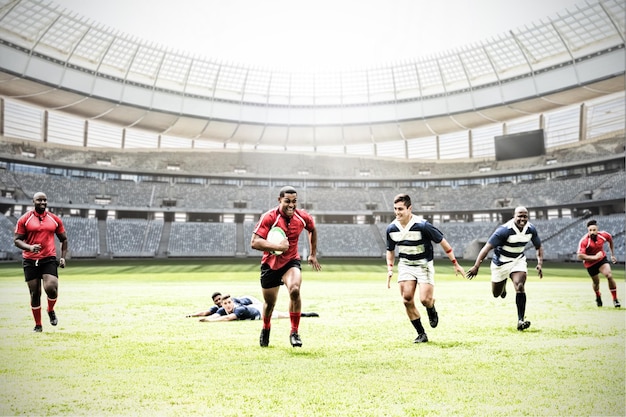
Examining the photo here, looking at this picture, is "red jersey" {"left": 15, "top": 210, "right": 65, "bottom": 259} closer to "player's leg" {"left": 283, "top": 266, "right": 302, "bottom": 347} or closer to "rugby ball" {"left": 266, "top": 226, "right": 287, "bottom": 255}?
"rugby ball" {"left": 266, "top": 226, "right": 287, "bottom": 255}

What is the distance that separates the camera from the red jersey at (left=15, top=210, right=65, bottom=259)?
748 cm

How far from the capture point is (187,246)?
47844 millimetres

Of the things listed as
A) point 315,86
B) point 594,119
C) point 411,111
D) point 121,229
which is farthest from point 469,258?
point 121,229

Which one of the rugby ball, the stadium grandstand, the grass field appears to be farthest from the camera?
the stadium grandstand

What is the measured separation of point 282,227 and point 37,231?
195 inches

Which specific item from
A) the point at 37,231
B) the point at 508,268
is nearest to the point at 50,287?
the point at 37,231

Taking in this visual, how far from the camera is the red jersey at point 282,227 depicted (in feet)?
20.3

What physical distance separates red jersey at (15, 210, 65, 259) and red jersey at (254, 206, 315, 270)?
429 cm

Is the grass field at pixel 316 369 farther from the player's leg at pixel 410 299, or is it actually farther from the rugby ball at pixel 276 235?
the rugby ball at pixel 276 235

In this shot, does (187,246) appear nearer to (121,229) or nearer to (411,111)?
(121,229)

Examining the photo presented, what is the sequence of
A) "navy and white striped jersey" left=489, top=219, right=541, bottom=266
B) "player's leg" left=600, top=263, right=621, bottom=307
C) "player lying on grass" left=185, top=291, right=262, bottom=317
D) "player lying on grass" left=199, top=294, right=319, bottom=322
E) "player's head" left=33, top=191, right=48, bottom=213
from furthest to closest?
1. "player's leg" left=600, top=263, right=621, bottom=307
2. "player lying on grass" left=185, top=291, right=262, bottom=317
3. "player lying on grass" left=199, top=294, right=319, bottom=322
4. "navy and white striped jersey" left=489, top=219, right=541, bottom=266
5. "player's head" left=33, top=191, right=48, bottom=213

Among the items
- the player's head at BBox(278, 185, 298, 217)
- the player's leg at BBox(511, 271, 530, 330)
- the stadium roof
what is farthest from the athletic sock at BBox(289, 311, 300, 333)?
the stadium roof

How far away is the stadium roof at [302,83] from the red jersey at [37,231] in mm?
40316

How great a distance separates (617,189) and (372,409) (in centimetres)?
5321
